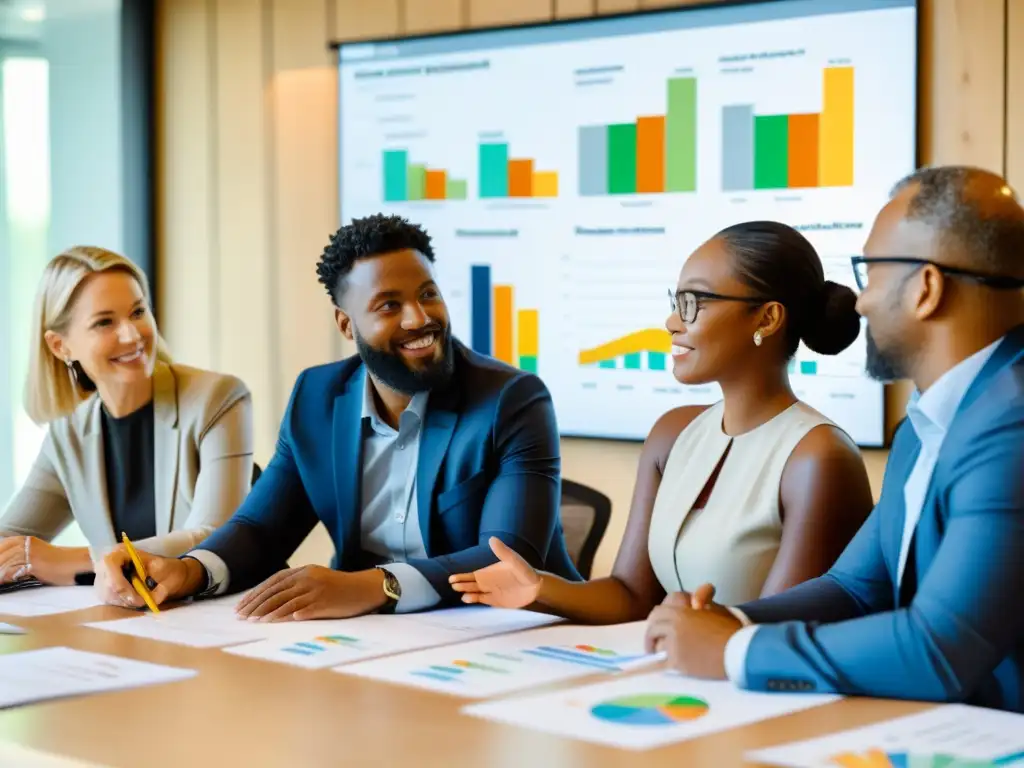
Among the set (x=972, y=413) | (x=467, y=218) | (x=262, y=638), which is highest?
(x=467, y=218)

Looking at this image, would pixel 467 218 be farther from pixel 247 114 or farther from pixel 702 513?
pixel 702 513

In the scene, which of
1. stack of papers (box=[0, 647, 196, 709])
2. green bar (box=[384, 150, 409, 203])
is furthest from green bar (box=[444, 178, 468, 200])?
stack of papers (box=[0, 647, 196, 709])

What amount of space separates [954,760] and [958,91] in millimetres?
2586

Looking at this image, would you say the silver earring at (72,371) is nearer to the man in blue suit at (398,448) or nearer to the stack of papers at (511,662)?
the man in blue suit at (398,448)

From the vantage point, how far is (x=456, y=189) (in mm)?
4457

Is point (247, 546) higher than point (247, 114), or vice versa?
point (247, 114)

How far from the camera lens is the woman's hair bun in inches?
91.7

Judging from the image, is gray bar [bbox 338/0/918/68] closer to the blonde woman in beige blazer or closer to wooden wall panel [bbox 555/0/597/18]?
wooden wall panel [bbox 555/0/597/18]

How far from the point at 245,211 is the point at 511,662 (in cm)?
346

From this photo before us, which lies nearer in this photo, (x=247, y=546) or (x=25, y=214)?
(x=247, y=546)

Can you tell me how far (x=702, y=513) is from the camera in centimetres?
234

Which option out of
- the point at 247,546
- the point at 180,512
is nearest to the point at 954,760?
the point at 247,546

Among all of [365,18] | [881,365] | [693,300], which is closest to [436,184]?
[365,18]

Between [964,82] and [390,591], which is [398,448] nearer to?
[390,591]
